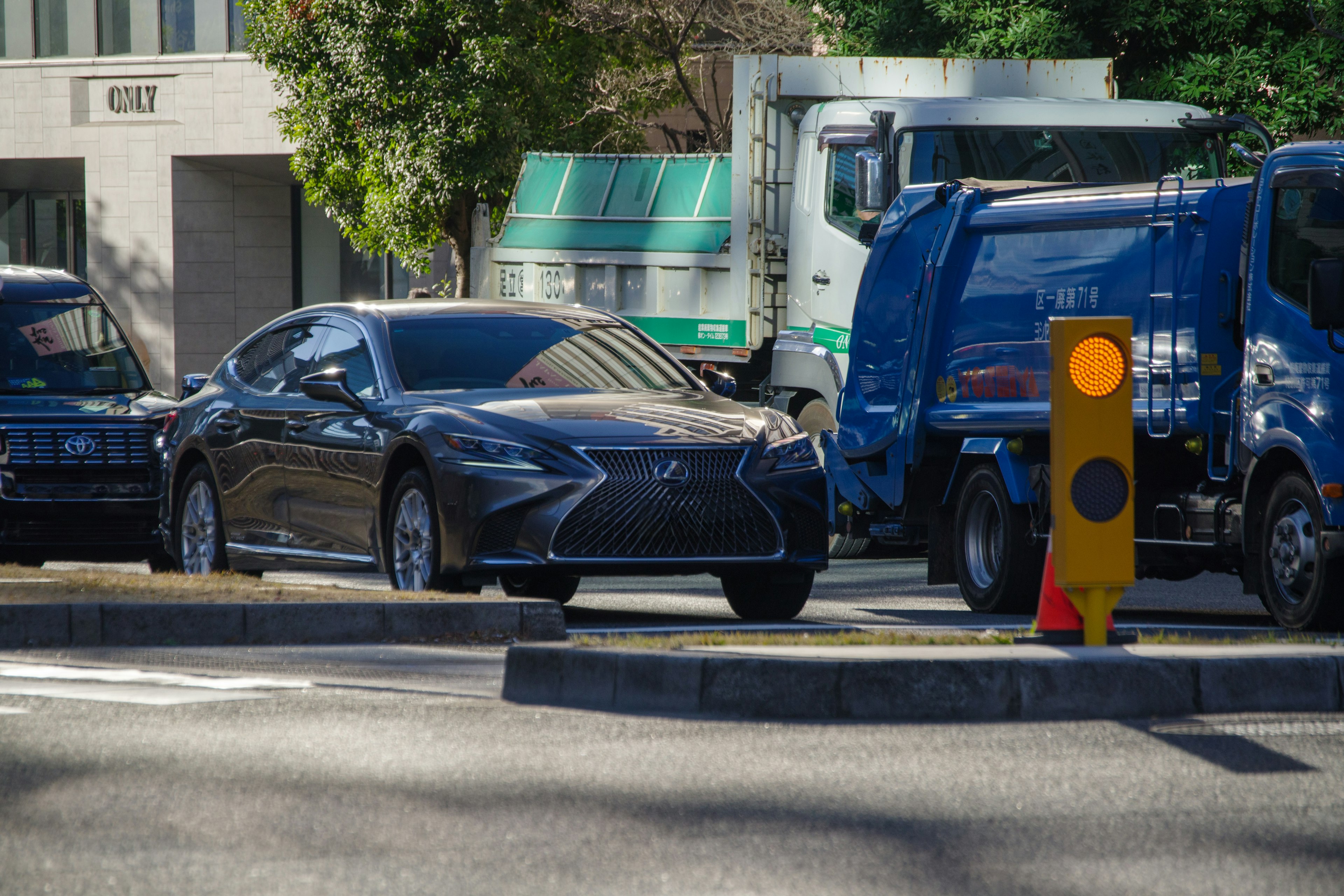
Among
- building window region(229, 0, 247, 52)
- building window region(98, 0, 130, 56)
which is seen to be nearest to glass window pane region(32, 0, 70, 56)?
building window region(98, 0, 130, 56)

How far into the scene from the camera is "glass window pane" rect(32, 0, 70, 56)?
129 ft

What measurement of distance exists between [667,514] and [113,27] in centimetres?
3233

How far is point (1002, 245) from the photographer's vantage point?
11.1 meters

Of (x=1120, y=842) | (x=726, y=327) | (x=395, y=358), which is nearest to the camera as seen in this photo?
(x=1120, y=842)

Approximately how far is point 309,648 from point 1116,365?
352 cm

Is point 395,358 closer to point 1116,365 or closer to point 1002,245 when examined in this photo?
point 1002,245

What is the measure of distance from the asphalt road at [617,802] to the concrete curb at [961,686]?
123mm

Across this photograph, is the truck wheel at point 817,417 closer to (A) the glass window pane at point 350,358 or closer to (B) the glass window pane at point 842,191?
(B) the glass window pane at point 842,191

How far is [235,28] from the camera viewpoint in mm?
37000

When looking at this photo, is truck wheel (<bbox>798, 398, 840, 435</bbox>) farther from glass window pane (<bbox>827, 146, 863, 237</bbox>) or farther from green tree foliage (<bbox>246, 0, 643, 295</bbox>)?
green tree foliage (<bbox>246, 0, 643, 295</bbox>)

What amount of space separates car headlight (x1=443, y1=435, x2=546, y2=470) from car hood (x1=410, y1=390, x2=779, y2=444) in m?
0.08

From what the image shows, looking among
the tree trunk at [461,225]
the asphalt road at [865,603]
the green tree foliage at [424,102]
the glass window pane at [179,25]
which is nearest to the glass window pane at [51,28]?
the glass window pane at [179,25]

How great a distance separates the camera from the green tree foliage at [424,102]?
26281 millimetres

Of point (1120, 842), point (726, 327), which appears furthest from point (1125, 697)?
point (726, 327)
